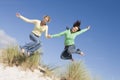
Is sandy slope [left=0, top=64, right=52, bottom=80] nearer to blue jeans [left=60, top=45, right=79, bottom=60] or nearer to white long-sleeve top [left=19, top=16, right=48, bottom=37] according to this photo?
blue jeans [left=60, top=45, right=79, bottom=60]

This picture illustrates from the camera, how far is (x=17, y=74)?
14.2 m

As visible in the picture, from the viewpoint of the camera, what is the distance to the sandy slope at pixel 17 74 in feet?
45.2

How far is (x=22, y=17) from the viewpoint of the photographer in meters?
14.5

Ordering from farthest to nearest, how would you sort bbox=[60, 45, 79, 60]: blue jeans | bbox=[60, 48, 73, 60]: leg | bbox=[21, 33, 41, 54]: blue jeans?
bbox=[60, 48, 73, 60]: leg
bbox=[60, 45, 79, 60]: blue jeans
bbox=[21, 33, 41, 54]: blue jeans

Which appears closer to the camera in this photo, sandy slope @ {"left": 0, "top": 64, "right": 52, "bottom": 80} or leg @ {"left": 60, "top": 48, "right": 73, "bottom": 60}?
sandy slope @ {"left": 0, "top": 64, "right": 52, "bottom": 80}

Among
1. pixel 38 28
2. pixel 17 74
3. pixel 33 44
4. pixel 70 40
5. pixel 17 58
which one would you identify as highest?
pixel 38 28

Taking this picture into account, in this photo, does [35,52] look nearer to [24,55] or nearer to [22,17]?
[24,55]

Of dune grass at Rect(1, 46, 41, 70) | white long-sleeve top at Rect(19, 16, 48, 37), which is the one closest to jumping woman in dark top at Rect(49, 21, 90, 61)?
white long-sleeve top at Rect(19, 16, 48, 37)

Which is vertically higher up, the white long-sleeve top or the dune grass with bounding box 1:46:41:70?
the white long-sleeve top

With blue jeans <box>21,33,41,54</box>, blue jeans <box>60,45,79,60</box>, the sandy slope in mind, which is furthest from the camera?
blue jeans <box>60,45,79,60</box>

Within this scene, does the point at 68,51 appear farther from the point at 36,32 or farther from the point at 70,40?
the point at 36,32

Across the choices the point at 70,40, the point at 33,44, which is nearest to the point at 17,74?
the point at 33,44

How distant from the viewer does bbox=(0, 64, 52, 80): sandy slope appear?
45.2ft

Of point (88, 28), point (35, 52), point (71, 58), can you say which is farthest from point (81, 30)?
point (35, 52)
